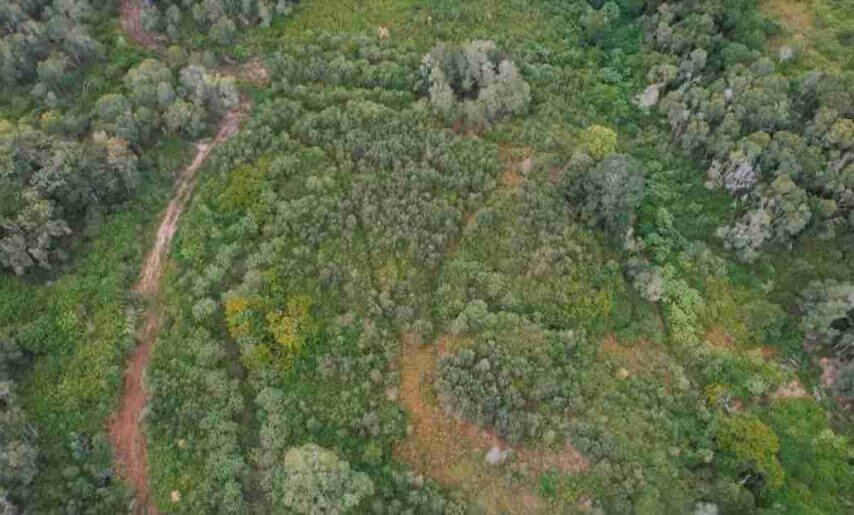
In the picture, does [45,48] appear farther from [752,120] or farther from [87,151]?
[752,120]

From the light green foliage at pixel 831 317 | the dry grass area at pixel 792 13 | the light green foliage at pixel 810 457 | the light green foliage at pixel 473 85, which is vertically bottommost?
the light green foliage at pixel 810 457

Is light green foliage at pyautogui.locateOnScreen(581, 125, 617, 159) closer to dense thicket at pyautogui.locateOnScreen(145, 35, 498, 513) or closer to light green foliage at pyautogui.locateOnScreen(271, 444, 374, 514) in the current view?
dense thicket at pyautogui.locateOnScreen(145, 35, 498, 513)

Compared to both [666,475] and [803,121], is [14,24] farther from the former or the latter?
[803,121]

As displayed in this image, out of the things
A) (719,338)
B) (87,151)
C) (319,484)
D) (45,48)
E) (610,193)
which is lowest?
(719,338)

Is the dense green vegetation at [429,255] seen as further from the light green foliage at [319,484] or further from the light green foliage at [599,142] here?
the light green foliage at [599,142]

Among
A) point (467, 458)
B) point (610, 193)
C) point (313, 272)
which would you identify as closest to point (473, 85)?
point (610, 193)

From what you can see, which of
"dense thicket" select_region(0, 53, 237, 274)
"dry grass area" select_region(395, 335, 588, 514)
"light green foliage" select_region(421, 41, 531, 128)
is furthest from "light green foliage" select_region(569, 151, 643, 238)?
"dense thicket" select_region(0, 53, 237, 274)

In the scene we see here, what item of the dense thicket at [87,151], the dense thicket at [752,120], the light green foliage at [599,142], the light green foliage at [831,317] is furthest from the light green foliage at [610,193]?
the dense thicket at [87,151]
